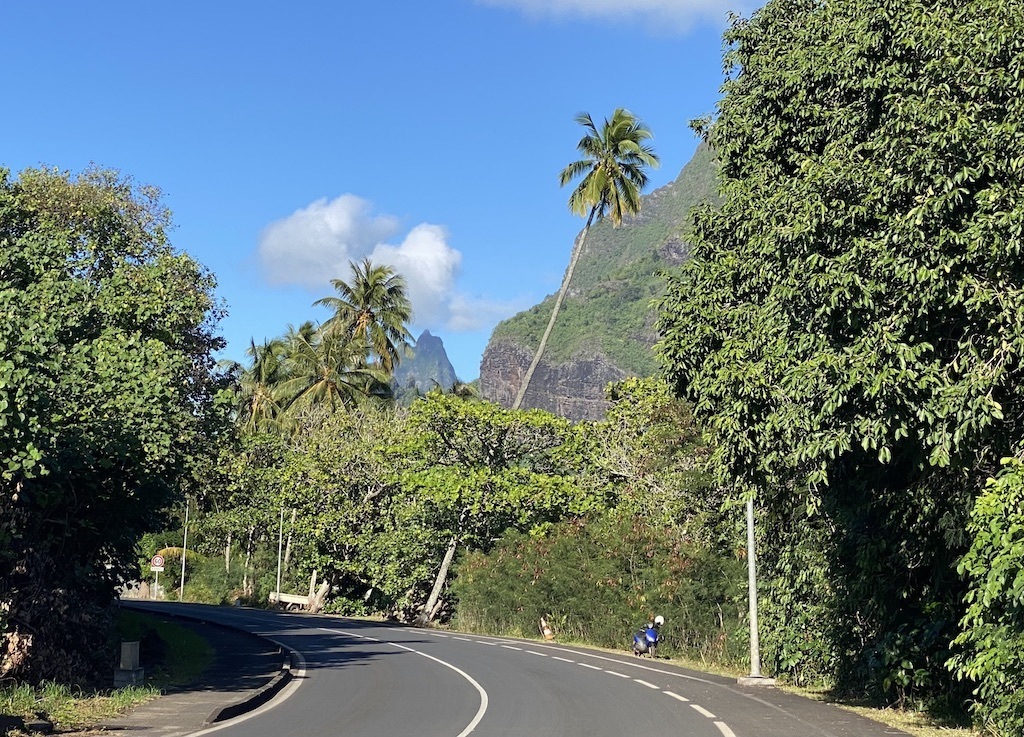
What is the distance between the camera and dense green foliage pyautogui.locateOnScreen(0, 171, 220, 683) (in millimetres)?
13648

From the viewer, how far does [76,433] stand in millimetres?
15703

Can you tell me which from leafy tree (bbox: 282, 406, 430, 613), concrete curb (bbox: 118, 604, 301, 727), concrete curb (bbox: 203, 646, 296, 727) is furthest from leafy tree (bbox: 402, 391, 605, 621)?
concrete curb (bbox: 203, 646, 296, 727)

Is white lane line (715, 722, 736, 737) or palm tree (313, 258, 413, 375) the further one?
palm tree (313, 258, 413, 375)

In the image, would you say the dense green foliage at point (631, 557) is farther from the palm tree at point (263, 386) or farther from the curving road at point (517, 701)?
the palm tree at point (263, 386)

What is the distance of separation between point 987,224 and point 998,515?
280 centimetres

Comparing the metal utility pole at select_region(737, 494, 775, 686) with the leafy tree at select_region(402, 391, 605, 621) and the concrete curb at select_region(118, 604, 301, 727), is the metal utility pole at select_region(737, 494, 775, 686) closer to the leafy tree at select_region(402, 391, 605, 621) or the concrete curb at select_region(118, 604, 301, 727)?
the concrete curb at select_region(118, 604, 301, 727)

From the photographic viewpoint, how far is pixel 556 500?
39.2 meters

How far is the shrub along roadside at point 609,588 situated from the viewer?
88.0ft

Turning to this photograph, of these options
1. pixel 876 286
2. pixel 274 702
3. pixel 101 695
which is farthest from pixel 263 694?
pixel 876 286

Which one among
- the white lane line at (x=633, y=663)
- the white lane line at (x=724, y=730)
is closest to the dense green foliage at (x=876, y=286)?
the white lane line at (x=724, y=730)

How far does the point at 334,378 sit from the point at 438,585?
57.5 feet

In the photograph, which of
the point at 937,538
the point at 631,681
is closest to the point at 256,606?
the point at 631,681

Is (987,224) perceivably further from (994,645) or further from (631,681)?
(631,681)

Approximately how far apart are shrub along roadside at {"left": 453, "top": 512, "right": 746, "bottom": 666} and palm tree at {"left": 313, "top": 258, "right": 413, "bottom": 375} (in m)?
20.6
